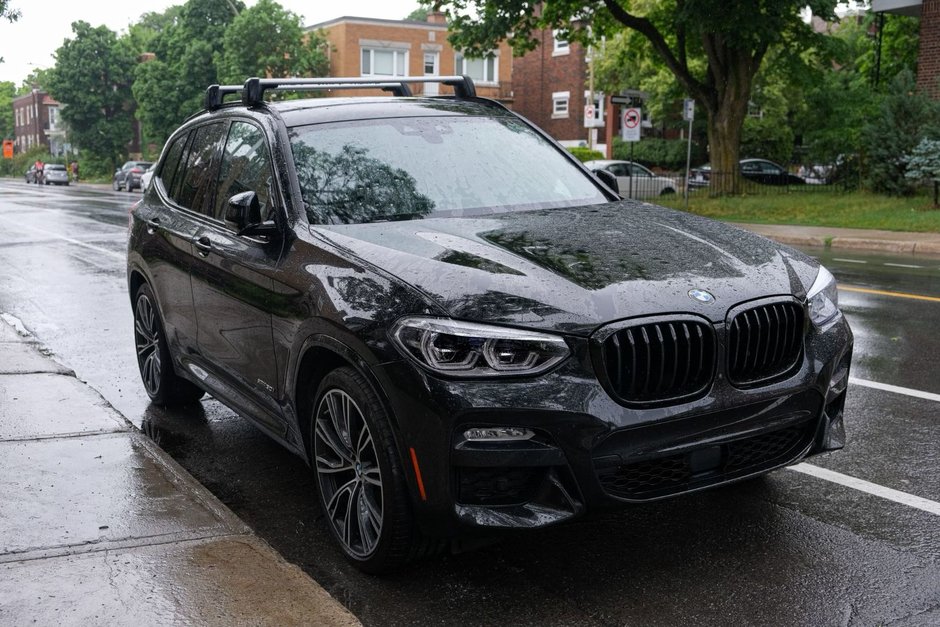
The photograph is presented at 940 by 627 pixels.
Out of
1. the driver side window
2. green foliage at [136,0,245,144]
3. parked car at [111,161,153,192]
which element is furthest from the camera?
green foliage at [136,0,245,144]

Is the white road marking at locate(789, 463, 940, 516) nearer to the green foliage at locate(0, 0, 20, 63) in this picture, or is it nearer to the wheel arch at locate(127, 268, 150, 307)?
the wheel arch at locate(127, 268, 150, 307)

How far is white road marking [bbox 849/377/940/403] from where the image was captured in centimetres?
645

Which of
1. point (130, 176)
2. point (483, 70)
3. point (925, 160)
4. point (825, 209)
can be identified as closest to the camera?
point (925, 160)

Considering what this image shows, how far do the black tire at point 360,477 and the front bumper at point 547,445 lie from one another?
0.33ft

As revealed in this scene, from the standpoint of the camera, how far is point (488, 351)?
341 cm

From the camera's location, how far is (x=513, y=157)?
5211 mm

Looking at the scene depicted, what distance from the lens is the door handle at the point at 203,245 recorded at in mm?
5164

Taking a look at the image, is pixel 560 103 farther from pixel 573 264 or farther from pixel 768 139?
pixel 573 264

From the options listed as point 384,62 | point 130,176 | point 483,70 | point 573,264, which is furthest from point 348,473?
point 483,70

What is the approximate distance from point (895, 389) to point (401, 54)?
50856 millimetres

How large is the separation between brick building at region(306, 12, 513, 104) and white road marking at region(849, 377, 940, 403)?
44.9m

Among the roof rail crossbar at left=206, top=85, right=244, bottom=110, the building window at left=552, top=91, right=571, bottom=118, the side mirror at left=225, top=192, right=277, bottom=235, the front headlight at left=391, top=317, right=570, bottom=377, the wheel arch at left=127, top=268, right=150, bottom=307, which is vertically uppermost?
the building window at left=552, top=91, right=571, bottom=118

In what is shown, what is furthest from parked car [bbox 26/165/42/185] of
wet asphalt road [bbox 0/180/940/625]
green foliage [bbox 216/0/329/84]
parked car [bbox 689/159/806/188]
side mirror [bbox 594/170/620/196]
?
side mirror [bbox 594/170/620/196]

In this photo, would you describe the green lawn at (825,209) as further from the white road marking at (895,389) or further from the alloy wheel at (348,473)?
the alloy wheel at (348,473)
